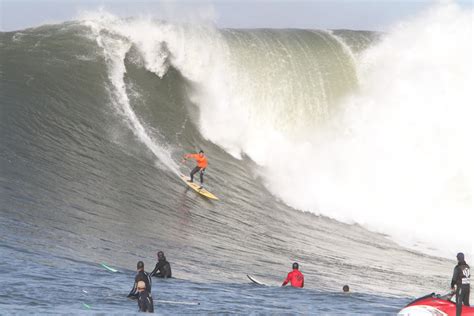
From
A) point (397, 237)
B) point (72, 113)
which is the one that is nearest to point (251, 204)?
point (397, 237)

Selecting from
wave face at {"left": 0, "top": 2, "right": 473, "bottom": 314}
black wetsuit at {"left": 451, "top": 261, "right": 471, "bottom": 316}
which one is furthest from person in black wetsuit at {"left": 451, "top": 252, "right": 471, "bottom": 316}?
wave face at {"left": 0, "top": 2, "right": 473, "bottom": 314}

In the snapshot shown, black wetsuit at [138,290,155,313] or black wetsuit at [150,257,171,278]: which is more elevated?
black wetsuit at [150,257,171,278]

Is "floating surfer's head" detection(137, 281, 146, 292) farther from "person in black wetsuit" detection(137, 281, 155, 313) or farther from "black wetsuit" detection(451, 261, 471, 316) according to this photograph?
"black wetsuit" detection(451, 261, 471, 316)

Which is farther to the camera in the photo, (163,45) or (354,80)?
(354,80)

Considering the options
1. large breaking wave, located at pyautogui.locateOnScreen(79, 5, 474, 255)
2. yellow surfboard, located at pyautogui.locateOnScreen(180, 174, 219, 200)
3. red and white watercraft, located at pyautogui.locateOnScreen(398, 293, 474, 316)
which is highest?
large breaking wave, located at pyautogui.locateOnScreen(79, 5, 474, 255)

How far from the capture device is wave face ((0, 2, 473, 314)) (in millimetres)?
18062

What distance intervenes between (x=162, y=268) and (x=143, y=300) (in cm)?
227

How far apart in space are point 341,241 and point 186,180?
452 centimetres

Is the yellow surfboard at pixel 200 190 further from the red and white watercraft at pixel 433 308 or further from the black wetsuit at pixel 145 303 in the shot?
the red and white watercraft at pixel 433 308

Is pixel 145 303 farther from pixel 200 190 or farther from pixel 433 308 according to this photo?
pixel 200 190

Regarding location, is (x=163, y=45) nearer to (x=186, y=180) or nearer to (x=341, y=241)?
(x=186, y=180)

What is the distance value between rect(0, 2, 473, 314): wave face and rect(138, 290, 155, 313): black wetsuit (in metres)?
0.84

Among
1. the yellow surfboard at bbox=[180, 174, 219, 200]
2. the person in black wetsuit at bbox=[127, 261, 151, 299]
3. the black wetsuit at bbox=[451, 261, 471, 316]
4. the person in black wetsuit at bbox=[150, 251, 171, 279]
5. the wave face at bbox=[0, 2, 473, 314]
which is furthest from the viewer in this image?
the yellow surfboard at bbox=[180, 174, 219, 200]

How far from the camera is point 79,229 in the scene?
17438 mm
